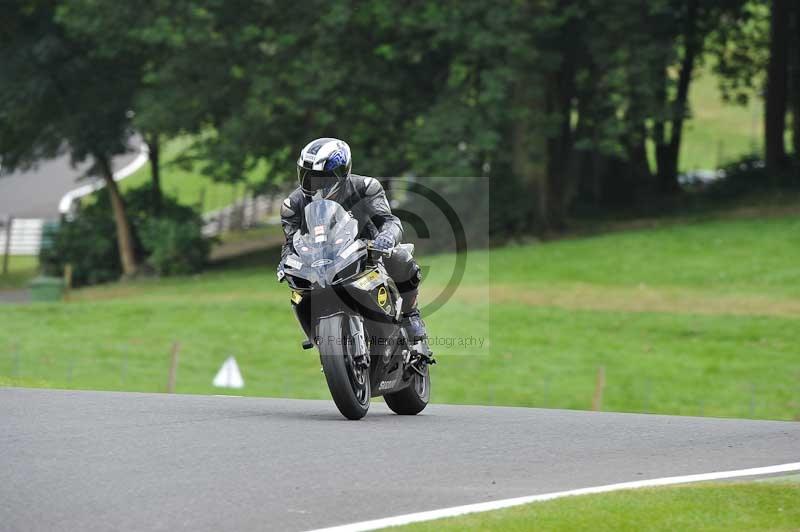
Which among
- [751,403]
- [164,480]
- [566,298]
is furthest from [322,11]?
[164,480]

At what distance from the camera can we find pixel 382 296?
11.2m

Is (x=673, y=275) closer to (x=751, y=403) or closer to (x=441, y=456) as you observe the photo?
(x=751, y=403)

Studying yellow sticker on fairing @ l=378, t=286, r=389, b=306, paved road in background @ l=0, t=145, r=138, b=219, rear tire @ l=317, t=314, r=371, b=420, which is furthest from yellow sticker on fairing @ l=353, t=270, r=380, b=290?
paved road in background @ l=0, t=145, r=138, b=219

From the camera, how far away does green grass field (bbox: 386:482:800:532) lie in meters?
7.14

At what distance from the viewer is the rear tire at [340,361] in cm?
1056

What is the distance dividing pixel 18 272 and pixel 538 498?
50.7 metres

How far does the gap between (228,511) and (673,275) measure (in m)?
30.8

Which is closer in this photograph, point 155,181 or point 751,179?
point 751,179

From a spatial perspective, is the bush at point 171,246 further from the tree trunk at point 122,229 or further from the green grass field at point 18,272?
the green grass field at point 18,272

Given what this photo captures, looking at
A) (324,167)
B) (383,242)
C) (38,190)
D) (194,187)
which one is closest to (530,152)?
(383,242)

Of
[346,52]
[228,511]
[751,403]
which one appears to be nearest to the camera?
[228,511]

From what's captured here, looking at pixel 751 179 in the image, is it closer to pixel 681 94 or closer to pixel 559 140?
pixel 681 94

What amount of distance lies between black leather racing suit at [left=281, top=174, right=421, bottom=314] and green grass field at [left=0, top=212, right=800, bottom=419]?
9.76 m

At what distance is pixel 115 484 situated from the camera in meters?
7.99
